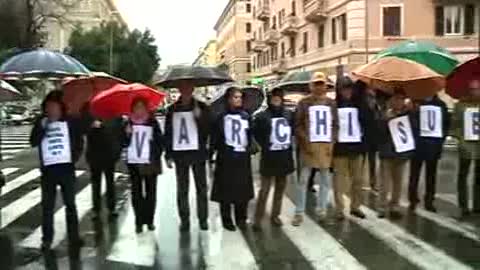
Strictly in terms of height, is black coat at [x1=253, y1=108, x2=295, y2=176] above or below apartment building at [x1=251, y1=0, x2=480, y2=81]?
below

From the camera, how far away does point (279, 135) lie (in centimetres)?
1089

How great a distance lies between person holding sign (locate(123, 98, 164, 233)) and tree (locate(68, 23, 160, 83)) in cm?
5871

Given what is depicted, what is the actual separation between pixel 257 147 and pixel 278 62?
66.6 m

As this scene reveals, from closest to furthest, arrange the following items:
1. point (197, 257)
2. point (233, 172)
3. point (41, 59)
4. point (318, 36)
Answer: point (197, 257)
point (233, 172)
point (41, 59)
point (318, 36)

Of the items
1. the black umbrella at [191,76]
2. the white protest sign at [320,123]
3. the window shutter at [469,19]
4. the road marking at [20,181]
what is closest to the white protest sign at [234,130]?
the black umbrella at [191,76]

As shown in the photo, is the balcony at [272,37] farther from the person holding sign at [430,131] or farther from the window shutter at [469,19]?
the person holding sign at [430,131]

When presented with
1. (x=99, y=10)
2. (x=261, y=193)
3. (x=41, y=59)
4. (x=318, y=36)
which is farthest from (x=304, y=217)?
(x=99, y=10)

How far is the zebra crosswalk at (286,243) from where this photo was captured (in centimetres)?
876

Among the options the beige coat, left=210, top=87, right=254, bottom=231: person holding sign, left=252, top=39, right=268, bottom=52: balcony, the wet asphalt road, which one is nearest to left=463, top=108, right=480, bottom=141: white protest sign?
the wet asphalt road

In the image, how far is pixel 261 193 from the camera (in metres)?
11.2

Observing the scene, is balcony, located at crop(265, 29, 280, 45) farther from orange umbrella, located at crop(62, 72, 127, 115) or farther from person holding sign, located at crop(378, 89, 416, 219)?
person holding sign, located at crop(378, 89, 416, 219)

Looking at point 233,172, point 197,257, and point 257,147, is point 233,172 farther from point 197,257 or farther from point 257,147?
point 197,257

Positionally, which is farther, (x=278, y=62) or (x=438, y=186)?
(x=278, y=62)

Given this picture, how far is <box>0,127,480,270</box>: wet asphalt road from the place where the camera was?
28.7 ft
